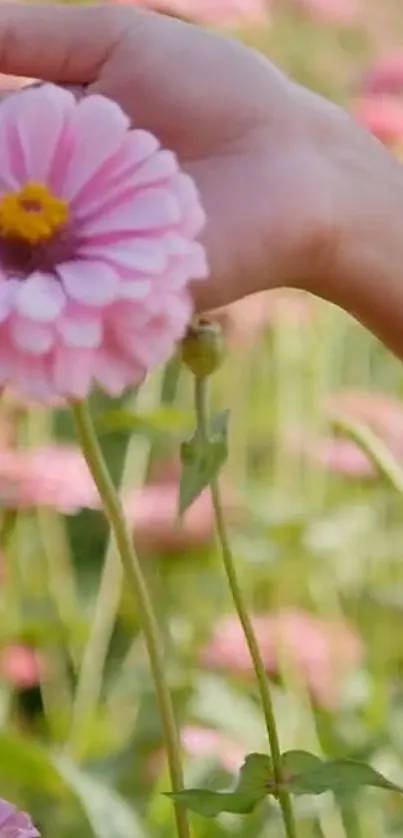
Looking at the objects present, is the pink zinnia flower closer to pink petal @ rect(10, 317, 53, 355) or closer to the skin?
pink petal @ rect(10, 317, 53, 355)

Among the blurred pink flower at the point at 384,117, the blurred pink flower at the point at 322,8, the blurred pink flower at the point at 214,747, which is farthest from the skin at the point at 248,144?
the blurred pink flower at the point at 322,8

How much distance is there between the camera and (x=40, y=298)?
20 centimetres

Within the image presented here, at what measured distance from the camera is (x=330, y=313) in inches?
32.0

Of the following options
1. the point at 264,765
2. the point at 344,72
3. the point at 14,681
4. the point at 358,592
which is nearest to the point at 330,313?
the point at 358,592

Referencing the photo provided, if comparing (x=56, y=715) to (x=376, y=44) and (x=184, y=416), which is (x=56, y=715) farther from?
(x=376, y=44)

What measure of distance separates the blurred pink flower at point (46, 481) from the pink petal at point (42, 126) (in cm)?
34

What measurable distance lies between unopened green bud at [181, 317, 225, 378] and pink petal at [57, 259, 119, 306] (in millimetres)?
58

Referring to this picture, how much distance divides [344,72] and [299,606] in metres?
0.58

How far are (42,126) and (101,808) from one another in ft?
0.96

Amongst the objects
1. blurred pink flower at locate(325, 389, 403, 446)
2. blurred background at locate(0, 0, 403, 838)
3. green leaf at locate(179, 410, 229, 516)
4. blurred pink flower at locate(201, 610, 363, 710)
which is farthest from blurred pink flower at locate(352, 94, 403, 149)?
green leaf at locate(179, 410, 229, 516)

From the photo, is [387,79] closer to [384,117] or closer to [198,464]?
[384,117]

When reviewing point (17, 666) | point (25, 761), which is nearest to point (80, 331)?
point (25, 761)

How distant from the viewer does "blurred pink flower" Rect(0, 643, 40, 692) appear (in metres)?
0.63

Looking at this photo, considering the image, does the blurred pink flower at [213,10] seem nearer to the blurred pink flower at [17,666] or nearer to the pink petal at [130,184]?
the blurred pink flower at [17,666]
